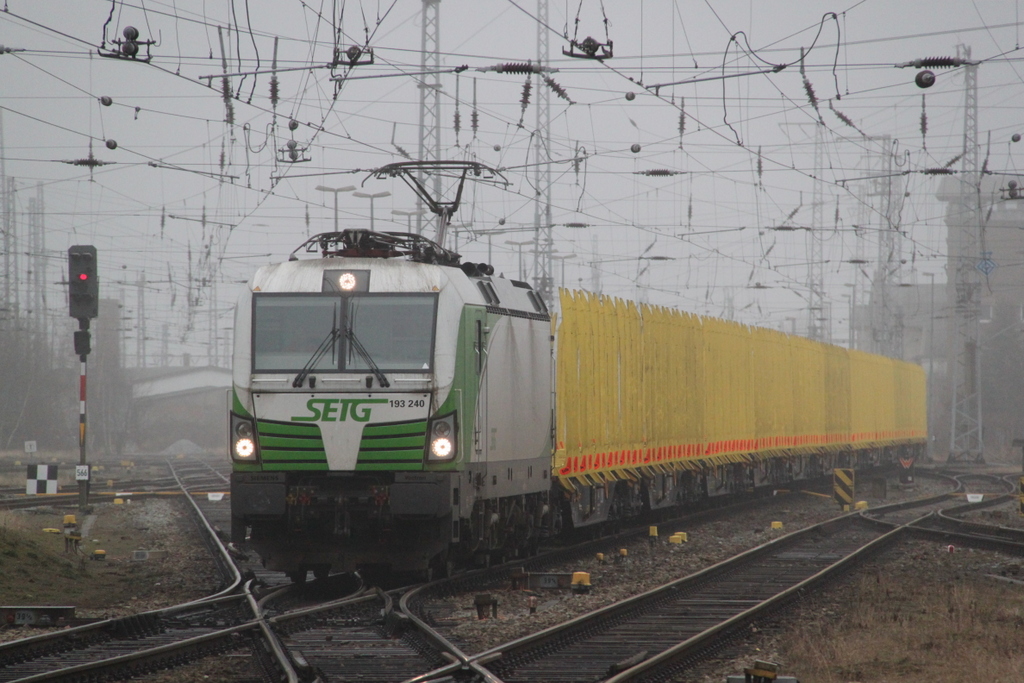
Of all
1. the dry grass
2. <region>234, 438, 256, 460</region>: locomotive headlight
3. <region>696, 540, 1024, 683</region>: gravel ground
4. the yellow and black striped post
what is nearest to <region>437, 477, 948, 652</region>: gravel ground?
the yellow and black striped post

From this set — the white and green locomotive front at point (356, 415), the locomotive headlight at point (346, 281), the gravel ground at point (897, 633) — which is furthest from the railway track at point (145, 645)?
the gravel ground at point (897, 633)

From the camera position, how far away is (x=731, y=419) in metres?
26.1

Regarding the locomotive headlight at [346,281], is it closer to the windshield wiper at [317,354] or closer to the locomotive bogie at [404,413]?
the locomotive bogie at [404,413]

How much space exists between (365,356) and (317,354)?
18.3 inches

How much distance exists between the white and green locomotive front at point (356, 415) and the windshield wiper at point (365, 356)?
0.01 m

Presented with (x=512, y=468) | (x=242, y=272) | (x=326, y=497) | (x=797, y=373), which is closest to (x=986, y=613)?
(x=512, y=468)

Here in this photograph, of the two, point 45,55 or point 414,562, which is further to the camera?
point 45,55

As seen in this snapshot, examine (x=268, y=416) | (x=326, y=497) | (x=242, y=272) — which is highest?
(x=242, y=272)

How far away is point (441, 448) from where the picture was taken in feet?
38.4

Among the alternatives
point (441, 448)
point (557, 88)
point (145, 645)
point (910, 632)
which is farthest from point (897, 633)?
point (557, 88)

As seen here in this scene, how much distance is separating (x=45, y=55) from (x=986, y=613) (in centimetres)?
1370

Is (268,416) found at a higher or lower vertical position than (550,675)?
higher

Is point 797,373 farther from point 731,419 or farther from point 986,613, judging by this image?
point 986,613

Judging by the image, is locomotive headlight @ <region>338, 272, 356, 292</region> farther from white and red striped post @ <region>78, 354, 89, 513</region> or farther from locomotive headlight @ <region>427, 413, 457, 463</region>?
white and red striped post @ <region>78, 354, 89, 513</region>
